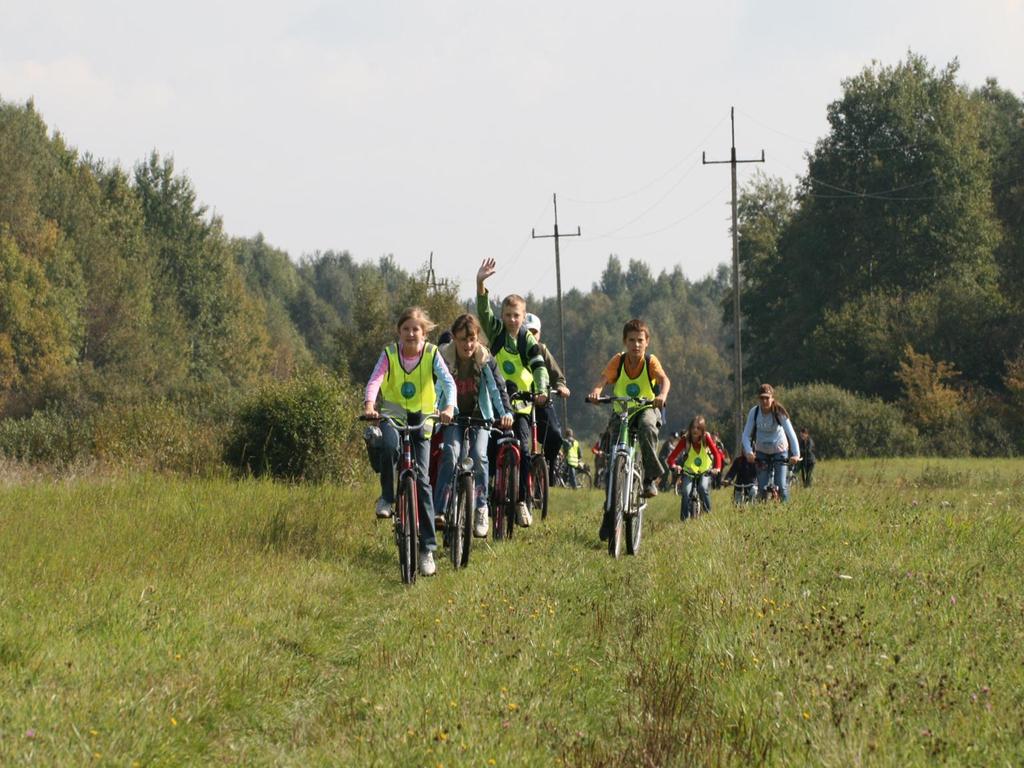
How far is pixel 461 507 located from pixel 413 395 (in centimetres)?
103

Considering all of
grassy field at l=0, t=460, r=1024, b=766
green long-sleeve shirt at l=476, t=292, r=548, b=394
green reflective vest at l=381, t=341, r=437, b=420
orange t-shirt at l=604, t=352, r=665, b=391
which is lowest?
grassy field at l=0, t=460, r=1024, b=766

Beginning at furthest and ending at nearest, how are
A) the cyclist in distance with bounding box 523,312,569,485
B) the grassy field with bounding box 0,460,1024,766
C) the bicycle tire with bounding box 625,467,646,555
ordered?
the cyclist in distance with bounding box 523,312,569,485, the bicycle tire with bounding box 625,467,646,555, the grassy field with bounding box 0,460,1024,766

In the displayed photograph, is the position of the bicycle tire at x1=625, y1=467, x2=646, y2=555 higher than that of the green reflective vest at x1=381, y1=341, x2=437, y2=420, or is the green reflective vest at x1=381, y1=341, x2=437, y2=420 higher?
the green reflective vest at x1=381, y1=341, x2=437, y2=420

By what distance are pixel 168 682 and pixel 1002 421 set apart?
5054 centimetres

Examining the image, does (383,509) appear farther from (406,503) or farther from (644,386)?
(644,386)

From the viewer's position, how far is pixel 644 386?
11.4 m

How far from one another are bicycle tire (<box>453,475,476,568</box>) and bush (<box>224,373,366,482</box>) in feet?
35.8

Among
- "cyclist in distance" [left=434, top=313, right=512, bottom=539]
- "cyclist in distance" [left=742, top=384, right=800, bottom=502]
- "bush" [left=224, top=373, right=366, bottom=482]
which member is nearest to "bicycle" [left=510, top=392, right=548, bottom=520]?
"cyclist in distance" [left=434, top=313, right=512, bottom=539]

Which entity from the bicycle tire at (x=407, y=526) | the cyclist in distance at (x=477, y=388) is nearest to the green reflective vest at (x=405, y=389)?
the bicycle tire at (x=407, y=526)

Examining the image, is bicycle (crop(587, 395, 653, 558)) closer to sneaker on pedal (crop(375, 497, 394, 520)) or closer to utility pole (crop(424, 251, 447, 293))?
sneaker on pedal (crop(375, 497, 394, 520))

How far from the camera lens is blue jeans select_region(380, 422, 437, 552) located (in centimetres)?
1000

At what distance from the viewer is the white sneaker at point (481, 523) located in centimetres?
1123

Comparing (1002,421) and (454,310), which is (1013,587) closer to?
(454,310)

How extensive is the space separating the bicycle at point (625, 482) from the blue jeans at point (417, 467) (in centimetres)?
156
